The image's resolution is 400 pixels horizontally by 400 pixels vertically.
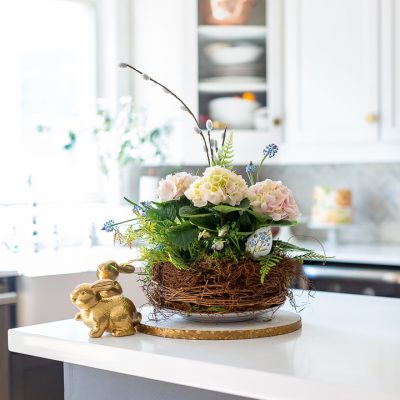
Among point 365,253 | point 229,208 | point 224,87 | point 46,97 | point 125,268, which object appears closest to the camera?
point 229,208

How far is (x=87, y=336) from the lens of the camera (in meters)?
1.55

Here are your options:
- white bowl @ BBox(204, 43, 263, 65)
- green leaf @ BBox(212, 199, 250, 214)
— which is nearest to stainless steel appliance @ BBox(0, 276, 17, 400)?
green leaf @ BBox(212, 199, 250, 214)

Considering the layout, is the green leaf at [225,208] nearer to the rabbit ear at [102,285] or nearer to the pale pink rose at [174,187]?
the pale pink rose at [174,187]

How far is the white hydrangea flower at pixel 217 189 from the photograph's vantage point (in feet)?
4.98

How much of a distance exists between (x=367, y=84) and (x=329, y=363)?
2.44 meters

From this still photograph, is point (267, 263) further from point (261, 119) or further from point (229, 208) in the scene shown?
point (261, 119)

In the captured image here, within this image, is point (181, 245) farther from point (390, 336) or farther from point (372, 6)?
point (372, 6)

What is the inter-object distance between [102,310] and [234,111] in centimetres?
244

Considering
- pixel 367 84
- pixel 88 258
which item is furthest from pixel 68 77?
pixel 367 84

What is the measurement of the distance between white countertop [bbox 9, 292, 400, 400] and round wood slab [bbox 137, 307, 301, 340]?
0.07 ft

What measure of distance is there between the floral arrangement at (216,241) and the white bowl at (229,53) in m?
2.34

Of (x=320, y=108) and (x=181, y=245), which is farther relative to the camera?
(x=320, y=108)

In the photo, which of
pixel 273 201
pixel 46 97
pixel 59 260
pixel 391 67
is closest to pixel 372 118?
pixel 391 67

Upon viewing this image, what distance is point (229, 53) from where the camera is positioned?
12.8 feet
